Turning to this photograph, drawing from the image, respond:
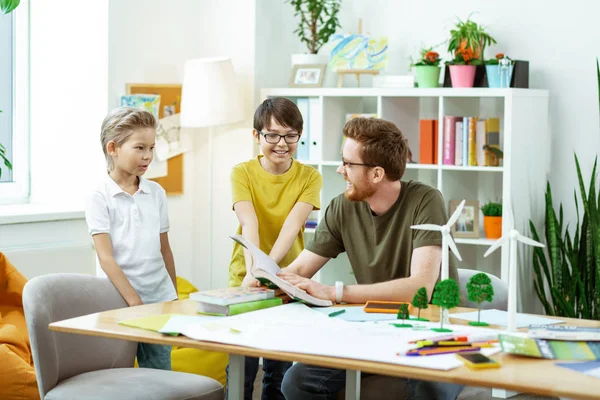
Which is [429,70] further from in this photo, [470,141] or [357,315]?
[357,315]

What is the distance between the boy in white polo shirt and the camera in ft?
10.2

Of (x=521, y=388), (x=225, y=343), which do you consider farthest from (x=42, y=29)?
(x=521, y=388)

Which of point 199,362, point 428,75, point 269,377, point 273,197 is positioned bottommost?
point 199,362

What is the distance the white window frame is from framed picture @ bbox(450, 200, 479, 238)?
2.20 m

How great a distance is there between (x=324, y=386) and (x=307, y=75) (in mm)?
2578

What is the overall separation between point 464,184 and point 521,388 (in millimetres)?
3073

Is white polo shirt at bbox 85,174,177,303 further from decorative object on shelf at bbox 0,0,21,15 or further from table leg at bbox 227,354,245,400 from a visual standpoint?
decorative object on shelf at bbox 0,0,21,15

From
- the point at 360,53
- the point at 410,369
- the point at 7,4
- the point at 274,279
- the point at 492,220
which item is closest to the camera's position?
the point at 410,369

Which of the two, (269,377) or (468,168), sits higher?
(468,168)

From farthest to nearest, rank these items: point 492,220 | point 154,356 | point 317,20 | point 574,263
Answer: point 317,20 < point 492,220 < point 574,263 < point 154,356

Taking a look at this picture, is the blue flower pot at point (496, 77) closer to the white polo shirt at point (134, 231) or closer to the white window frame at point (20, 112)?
the white polo shirt at point (134, 231)

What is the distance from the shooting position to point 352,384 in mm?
2244

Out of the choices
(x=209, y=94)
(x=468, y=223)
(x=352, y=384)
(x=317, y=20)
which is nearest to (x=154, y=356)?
(x=352, y=384)

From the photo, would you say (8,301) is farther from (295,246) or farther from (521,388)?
(521,388)
